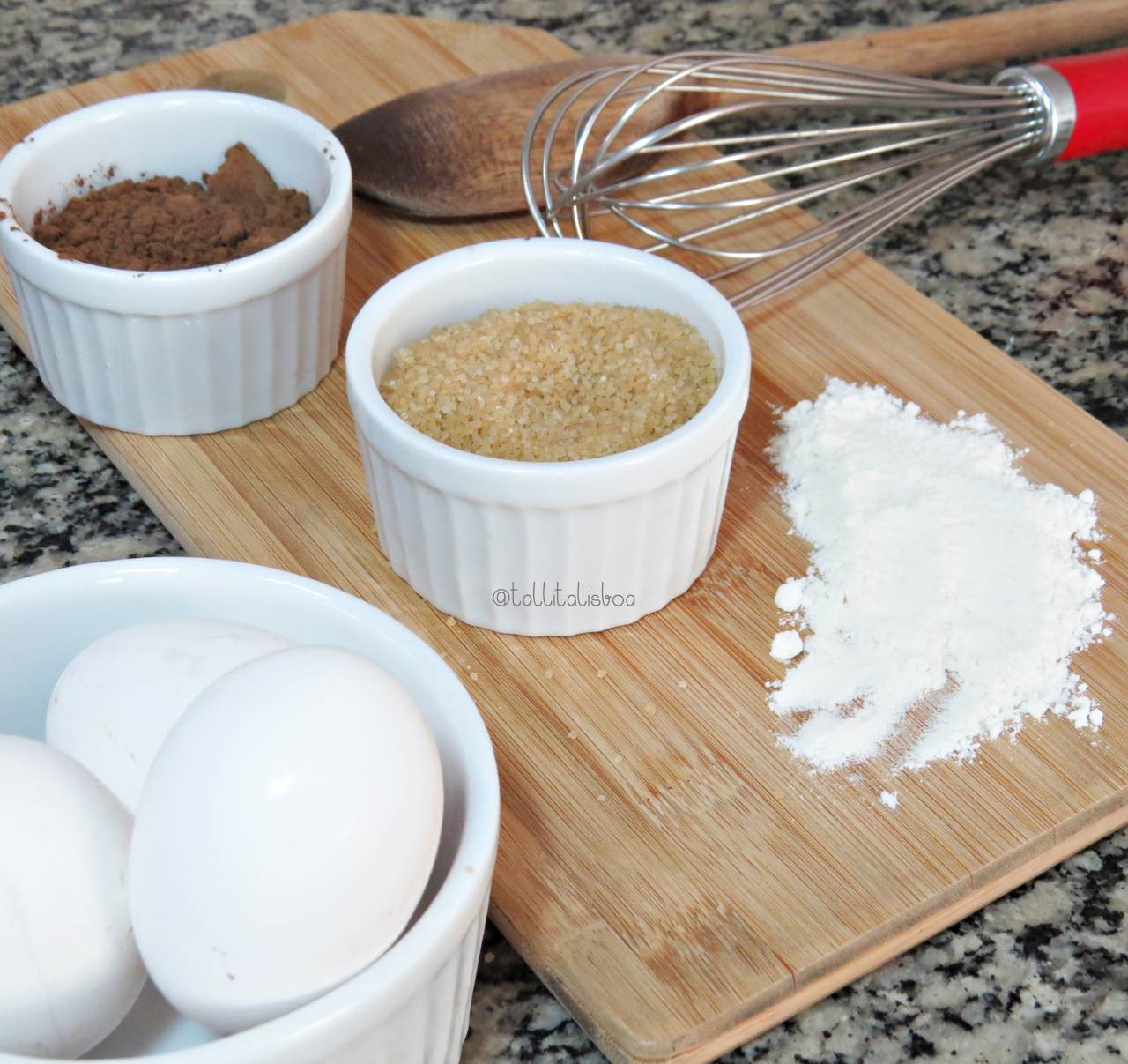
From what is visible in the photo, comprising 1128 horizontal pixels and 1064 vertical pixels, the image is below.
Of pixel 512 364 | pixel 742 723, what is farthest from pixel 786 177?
pixel 742 723

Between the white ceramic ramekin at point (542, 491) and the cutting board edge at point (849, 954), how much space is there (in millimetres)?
205

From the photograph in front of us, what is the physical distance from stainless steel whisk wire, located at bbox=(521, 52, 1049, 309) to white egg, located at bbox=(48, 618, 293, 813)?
51 cm

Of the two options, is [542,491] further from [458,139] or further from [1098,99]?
[1098,99]

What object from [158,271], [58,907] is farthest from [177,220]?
[58,907]

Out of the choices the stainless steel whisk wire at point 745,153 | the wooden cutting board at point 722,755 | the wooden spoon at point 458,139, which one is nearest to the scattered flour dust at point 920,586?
the wooden cutting board at point 722,755

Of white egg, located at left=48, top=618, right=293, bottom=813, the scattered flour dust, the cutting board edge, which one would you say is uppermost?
white egg, located at left=48, top=618, right=293, bottom=813

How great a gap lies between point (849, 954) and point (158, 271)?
22.2 inches

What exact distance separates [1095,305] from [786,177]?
0.28m

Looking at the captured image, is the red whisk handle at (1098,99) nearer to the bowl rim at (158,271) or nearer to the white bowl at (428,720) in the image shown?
the bowl rim at (158,271)

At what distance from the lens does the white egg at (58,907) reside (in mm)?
489

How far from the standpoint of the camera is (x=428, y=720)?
591 mm

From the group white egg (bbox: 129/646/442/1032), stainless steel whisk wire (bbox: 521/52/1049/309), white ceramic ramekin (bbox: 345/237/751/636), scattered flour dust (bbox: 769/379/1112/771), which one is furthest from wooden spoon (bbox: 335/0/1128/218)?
white egg (bbox: 129/646/442/1032)

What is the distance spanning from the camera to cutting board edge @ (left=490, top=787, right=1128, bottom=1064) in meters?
0.62

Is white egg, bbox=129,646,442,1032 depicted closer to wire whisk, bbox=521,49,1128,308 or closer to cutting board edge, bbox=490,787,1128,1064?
cutting board edge, bbox=490,787,1128,1064
